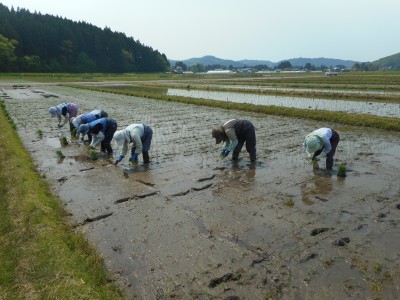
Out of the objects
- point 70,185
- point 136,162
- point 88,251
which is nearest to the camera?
point 88,251

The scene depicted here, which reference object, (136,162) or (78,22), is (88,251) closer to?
(136,162)

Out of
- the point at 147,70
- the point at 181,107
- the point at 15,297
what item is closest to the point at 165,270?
the point at 15,297

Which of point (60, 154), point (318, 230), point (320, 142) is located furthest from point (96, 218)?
point (320, 142)

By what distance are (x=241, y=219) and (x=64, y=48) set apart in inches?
3708

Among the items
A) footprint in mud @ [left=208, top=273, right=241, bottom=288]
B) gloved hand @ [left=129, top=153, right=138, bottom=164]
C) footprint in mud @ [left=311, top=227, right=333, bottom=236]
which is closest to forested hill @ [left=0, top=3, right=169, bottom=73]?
gloved hand @ [left=129, top=153, right=138, bottom=164]

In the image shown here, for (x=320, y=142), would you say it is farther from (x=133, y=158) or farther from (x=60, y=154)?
(x=60, y=154)

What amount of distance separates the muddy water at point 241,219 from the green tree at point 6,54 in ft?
238

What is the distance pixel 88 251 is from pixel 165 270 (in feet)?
4.02

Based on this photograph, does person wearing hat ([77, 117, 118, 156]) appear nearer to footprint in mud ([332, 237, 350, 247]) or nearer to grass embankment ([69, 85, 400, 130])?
footprint in mud ([332, 237, 350, 247])

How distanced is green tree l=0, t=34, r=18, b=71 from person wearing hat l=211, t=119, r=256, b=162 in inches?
3016

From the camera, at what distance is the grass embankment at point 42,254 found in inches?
146

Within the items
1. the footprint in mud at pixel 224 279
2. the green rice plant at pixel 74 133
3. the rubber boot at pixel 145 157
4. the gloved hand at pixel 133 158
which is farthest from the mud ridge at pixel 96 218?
the green rice plant at pixel 74 133

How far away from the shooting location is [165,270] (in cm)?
416

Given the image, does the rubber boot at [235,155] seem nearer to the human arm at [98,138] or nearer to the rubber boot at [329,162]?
the rubber boot at [329,162]
